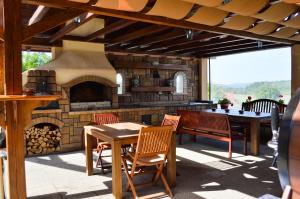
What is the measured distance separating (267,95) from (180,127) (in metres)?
11.4

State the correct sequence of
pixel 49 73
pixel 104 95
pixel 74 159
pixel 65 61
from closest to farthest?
pixel 74 159, pixel 49 73, pixel 65 61, pixel 104 95

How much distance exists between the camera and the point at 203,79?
9625mm

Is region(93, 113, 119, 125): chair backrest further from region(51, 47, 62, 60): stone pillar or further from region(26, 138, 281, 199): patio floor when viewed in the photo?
region(51, 47, 62, 60): stone pillar

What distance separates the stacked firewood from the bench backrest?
2.74m

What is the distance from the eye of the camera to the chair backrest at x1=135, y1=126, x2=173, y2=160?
2969mm

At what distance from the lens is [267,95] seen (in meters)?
15.4

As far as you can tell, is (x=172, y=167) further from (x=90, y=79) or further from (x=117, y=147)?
(x=90, y=79)

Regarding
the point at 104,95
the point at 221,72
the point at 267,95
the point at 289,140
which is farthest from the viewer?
the point at 221,72

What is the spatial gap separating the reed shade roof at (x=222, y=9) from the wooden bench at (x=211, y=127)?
6.06ft

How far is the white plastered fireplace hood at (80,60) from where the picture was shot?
18.4ft

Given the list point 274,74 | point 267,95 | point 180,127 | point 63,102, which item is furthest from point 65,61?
point 274,74

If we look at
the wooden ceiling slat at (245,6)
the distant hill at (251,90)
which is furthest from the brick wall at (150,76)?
the distant hill at (251,90)

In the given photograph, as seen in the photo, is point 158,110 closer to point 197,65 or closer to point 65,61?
point 65,61

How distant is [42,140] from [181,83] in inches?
216
